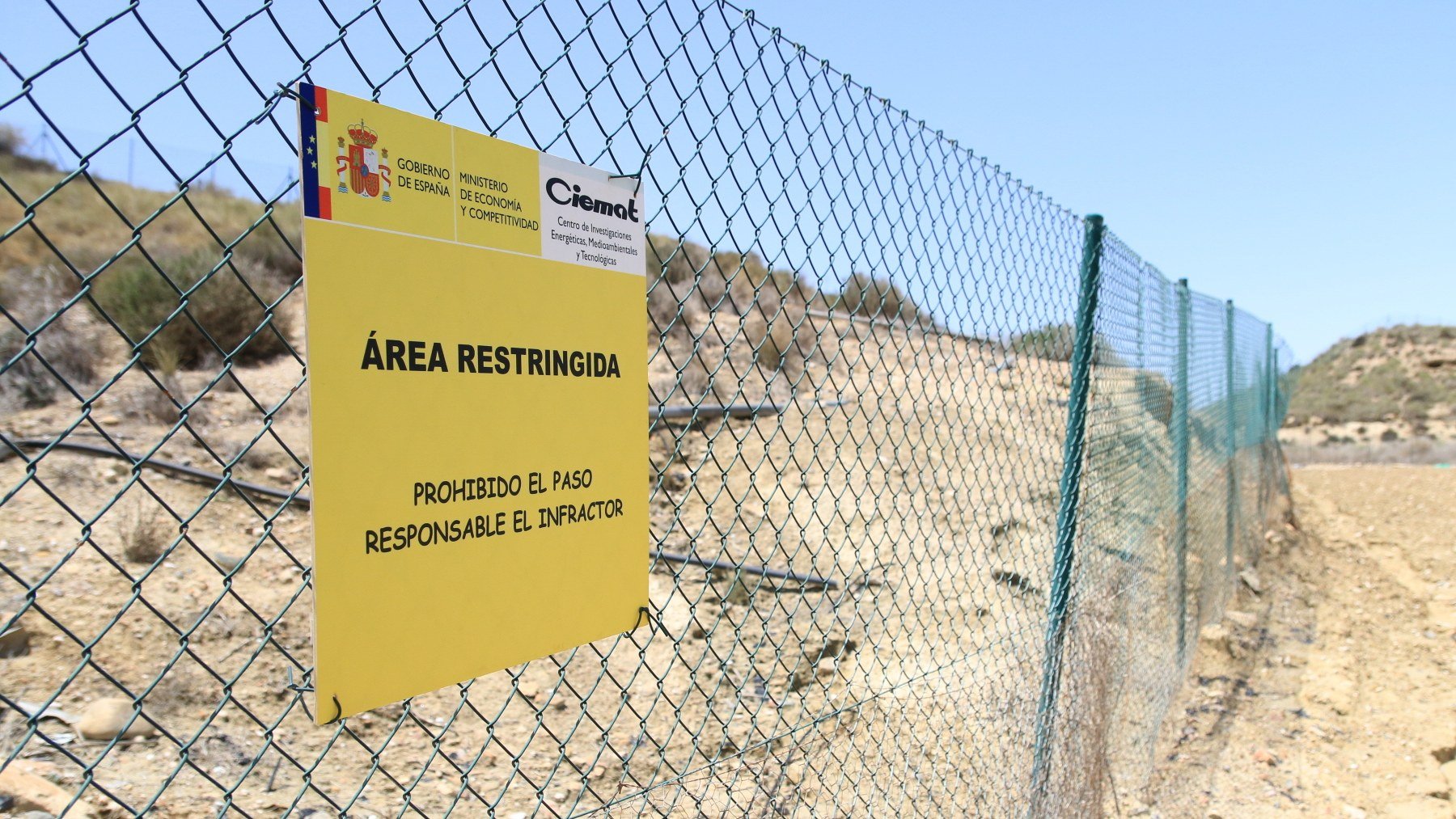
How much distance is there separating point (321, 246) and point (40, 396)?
8677 mm

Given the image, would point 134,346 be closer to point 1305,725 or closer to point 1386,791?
point 1386,791

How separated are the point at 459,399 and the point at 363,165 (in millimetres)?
362

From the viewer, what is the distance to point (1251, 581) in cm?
862

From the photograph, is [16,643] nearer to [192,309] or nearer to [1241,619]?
[192,309]

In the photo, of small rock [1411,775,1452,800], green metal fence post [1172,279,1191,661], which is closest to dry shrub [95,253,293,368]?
green metal fence post [1172,279,1191,661]

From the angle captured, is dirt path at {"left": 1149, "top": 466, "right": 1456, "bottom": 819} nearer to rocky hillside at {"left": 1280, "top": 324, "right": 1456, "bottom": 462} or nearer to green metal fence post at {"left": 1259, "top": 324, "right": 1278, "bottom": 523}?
green metal fence post at {"left": 1259, "top": 324, "right": 1278, "bottom": 523}

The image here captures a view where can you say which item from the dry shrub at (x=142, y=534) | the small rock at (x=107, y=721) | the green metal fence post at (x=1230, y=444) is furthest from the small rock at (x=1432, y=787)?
the dry shrub at (x=142, y=534)

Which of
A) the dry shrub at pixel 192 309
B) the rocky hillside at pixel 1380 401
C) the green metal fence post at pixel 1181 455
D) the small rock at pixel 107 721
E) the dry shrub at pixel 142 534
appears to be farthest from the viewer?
the rocky hillside at pixel 1380 401

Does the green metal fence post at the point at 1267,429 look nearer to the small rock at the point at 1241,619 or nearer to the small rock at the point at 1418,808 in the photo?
the small rock at the point at 1241,619

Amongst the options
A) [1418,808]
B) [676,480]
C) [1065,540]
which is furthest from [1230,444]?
[1065,540]

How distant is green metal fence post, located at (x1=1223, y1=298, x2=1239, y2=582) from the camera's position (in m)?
7.93

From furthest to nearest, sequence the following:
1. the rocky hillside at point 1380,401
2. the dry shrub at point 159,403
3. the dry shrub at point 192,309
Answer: the rocky hillside at point 1380,401, the dry shrub at point 192,309, the dry shrub at point 159,403

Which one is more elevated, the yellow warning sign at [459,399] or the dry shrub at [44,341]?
the dry shrub at [44,341]

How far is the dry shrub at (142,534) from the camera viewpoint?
18.3ft
